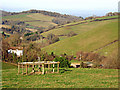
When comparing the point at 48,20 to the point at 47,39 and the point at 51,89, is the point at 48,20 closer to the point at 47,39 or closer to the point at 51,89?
the point at 47,39

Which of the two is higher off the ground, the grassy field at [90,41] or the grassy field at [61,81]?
the grassy field at [90,41]

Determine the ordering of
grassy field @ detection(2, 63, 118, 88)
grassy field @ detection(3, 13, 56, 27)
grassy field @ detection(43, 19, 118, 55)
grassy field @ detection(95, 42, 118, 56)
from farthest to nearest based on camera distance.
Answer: grassy field @ detection(3, 13, 56, 27), grassy field @ detection(43, 19, 118, 55), grassy field @ detection(95, 42, 118, 56), grassy field @ detection(2, 63, 118, 88)

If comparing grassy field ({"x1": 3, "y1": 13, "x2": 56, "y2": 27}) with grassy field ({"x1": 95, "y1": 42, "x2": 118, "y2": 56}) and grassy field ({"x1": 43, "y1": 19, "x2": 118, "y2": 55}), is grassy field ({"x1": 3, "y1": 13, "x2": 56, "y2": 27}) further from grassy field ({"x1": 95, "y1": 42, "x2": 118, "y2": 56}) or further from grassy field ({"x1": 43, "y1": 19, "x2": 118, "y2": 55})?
grassy field ({"x1": 95, "y1": 42, "x2": 118, "y2": 56})

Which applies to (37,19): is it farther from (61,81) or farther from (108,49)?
(61,81)

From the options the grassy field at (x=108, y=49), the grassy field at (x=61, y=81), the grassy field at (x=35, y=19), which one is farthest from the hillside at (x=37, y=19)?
the grassy field at (x=61, y=81)

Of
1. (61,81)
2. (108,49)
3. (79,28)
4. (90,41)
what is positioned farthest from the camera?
(79,28)

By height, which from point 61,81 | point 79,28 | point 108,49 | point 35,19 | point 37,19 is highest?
point 37,19

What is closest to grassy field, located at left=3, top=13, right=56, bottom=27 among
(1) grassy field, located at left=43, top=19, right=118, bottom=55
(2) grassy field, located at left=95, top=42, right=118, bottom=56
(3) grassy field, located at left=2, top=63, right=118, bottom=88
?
(1) grassy field, located at left=43, top=19, right=118, bottom=55

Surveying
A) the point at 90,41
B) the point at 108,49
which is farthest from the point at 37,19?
the point at 108,49

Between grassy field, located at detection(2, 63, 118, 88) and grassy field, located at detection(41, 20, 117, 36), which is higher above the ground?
grassy field, located at detection(41, 20, 117, 36)

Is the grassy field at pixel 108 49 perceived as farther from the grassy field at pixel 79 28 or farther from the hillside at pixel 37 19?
the hillside at pixel 37 19

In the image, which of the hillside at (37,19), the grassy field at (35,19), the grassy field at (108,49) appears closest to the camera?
the grassy field at (108,49)

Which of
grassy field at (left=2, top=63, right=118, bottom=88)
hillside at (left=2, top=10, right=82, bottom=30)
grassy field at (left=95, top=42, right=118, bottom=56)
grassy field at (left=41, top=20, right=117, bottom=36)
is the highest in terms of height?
hillside at (left=2, top=10, right=82, bottom=30)

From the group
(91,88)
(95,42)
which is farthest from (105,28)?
(91,88)
